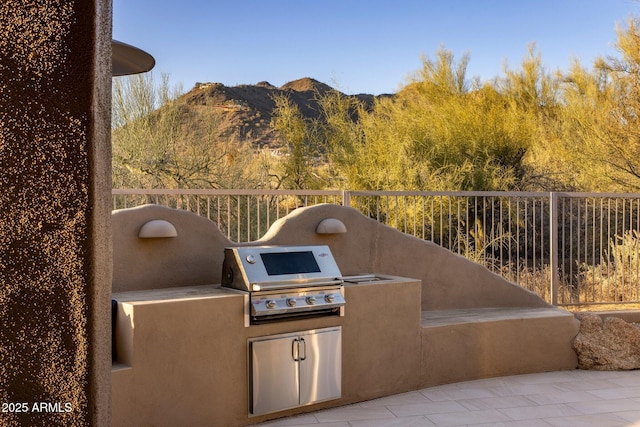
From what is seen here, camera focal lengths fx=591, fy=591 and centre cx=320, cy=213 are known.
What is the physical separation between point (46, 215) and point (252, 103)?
22697 mm

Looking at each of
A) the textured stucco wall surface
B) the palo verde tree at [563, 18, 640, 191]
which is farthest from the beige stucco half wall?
the palo verde tree at [563, 18, 640, 191]

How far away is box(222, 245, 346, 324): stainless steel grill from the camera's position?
15.4 feet

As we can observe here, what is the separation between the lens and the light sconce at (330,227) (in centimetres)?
610

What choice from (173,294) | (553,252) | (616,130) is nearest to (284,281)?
(173,294)

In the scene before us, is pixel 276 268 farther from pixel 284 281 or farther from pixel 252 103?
pixel 252 103

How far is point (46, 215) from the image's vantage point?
128 cm

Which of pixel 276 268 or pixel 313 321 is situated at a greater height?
pixel 276 268

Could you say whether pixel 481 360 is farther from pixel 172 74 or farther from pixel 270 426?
pixel 172 74

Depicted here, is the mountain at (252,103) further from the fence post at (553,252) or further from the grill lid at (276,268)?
the grill lid at (276,268)

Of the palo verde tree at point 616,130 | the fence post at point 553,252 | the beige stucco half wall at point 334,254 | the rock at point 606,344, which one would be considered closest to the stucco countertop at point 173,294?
the beige stucco half wall at point 334,254

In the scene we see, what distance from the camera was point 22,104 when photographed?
1.27 m

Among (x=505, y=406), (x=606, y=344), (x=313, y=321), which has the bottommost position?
(x=505, y=406)

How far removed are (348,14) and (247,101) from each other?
5.27 m

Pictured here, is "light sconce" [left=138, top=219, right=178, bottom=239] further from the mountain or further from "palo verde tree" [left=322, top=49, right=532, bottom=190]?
the mountain
